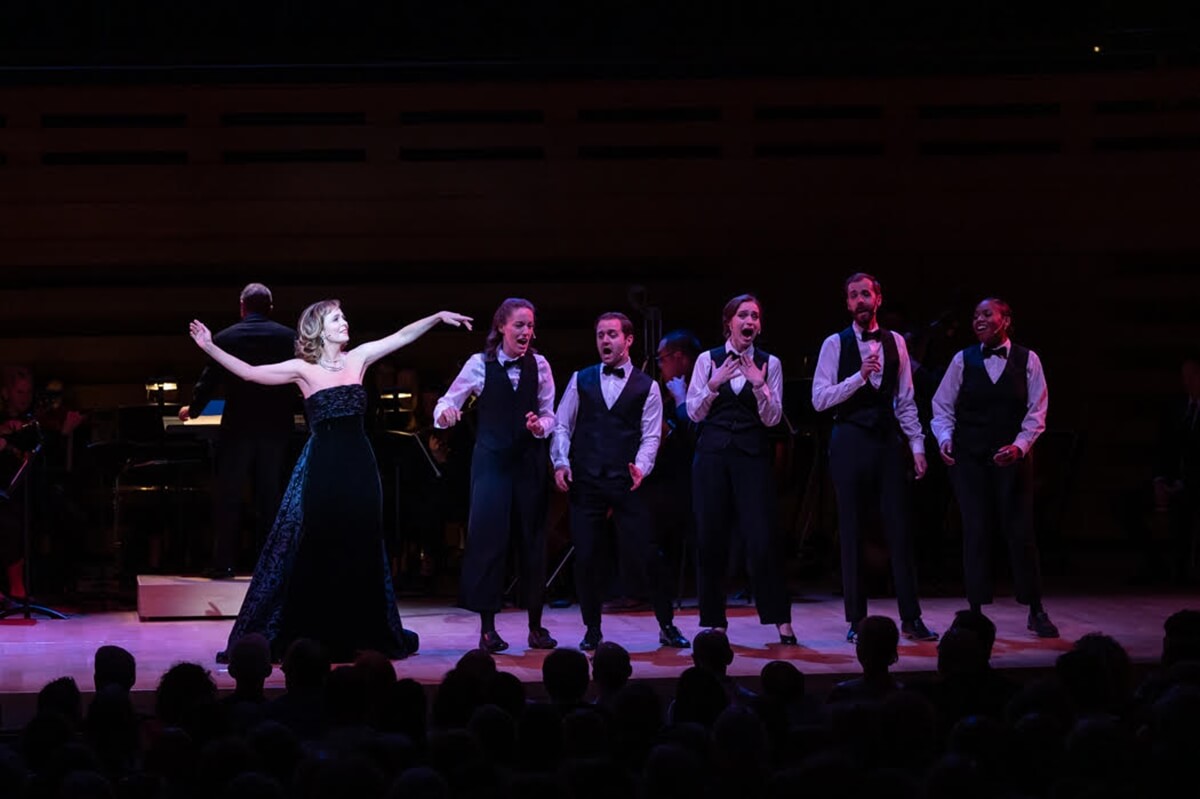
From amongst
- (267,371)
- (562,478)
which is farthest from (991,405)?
(267,371)

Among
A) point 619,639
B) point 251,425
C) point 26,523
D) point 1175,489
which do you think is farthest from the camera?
point 1175,489

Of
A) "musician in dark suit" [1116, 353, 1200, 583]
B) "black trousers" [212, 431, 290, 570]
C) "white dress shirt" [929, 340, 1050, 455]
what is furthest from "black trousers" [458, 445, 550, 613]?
"musician in dark suit" [1116, 353, 1200, 583]

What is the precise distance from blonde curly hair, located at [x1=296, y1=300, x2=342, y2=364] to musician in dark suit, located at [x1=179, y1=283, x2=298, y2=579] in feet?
4.10

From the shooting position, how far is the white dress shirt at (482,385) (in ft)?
22.0

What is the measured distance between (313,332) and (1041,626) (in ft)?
10.7

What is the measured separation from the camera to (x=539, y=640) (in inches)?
269

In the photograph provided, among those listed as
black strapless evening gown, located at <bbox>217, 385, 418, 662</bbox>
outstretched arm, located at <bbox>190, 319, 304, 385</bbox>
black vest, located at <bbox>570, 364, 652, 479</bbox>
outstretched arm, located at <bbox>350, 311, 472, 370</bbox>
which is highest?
outstretched arm, located at <bbox>350, 311, 472, 370</bbox>

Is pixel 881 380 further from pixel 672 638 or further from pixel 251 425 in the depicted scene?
pixel 251 425

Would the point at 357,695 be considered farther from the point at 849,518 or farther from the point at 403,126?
the point at 403,126

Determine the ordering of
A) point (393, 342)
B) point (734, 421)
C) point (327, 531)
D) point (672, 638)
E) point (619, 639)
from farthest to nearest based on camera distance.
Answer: point (619, 639)
point (672, 638)
point (734, 421)
point (393, 342)
point (327, 531)

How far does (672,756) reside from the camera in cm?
308

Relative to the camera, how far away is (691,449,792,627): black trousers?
22.1ft

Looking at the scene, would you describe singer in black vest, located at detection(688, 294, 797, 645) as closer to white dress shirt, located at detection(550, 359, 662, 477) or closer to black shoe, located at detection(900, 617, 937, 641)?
white dress shirt, located at detection(550, 359, 662, 477)

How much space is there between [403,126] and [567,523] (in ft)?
10.2
